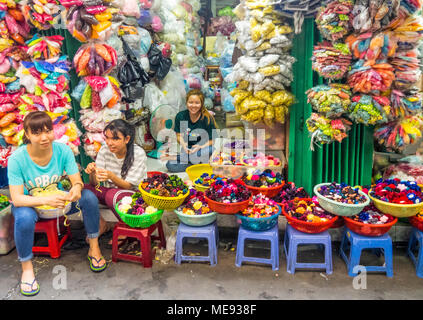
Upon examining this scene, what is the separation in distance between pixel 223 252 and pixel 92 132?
1.67 meters

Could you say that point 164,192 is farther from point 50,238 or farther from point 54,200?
point 50,238

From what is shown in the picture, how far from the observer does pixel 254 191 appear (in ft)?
10.2

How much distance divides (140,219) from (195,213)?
42 centimetres

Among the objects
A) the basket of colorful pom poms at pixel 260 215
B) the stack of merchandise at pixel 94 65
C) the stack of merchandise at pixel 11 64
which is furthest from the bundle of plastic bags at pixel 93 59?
the basket of colorful pom poms at pixel 260 215

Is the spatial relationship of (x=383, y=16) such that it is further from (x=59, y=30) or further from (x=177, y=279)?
(x=59, y=30)

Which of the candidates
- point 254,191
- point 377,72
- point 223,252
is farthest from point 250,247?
point 377,72

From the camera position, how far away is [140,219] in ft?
9.24

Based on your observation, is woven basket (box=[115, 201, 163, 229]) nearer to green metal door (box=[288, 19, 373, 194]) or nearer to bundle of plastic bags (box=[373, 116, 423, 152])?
green metal door (box=[288, 19, 373, 194])

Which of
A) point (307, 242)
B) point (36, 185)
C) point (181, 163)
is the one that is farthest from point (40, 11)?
point (307, 242)

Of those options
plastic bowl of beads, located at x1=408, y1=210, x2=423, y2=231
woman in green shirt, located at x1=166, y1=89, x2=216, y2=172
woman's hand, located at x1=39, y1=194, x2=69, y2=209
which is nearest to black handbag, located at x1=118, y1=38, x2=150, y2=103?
woman in green shirt, located at x1=166, y1=89, x2=216, y2=172

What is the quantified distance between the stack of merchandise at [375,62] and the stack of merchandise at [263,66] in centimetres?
37

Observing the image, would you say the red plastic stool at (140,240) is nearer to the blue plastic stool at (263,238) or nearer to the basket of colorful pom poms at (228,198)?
the basket of colorful pom poms at (228,198)

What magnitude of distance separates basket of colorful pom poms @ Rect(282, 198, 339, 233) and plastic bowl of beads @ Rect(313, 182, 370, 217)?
2.6 inches

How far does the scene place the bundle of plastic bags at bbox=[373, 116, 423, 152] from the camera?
2.83m
